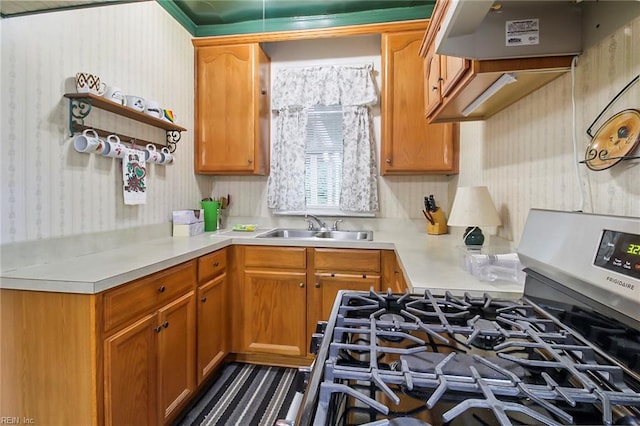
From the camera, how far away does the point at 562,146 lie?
1.15 metres

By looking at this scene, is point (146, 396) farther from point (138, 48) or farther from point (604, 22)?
point (604, 22)

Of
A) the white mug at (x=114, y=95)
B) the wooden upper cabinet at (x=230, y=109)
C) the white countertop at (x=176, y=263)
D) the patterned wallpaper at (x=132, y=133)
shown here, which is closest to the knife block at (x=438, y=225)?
the white countertop at (x=176, y=263)

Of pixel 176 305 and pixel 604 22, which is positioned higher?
pixel 604 22

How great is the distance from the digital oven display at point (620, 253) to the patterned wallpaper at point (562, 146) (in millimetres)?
227

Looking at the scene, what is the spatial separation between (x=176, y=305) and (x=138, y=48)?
1652mm

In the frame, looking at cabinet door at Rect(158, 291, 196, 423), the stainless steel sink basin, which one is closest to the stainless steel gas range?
cabinet door at Rect(158, 291, 196, 423)

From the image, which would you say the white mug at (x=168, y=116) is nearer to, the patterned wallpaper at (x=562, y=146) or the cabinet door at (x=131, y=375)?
the cabinet door at (x=131, y=375)

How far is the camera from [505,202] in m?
1.62

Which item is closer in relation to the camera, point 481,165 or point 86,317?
point 86,317

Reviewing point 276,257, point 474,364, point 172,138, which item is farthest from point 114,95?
point 474,364

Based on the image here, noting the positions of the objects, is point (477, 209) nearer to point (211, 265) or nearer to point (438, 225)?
point (438, 225)

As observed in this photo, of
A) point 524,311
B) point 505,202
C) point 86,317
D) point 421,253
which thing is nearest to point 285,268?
point 421,253

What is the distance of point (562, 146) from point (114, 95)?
212 centimetres

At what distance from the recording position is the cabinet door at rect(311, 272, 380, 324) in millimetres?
2205
